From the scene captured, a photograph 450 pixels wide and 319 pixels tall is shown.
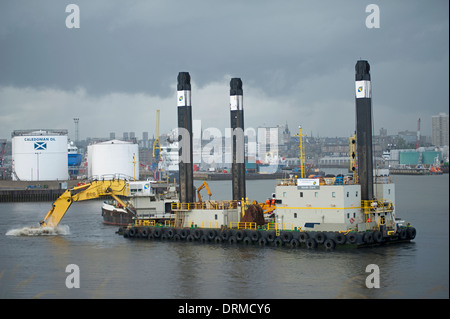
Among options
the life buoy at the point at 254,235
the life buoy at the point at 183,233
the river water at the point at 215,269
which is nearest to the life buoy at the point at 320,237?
the river water at the point at 215,269

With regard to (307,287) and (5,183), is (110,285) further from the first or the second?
(5,183)

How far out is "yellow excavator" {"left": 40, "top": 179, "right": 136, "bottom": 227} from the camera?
49312mm

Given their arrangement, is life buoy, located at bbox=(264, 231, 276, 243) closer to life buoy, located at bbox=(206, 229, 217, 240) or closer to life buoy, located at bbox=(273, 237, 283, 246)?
life buoy, located at bbox=(273, 237, 283, 246)

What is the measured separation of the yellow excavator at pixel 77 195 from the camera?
49312 mm

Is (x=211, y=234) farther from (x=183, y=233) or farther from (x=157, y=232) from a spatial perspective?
(x=157, y=232)

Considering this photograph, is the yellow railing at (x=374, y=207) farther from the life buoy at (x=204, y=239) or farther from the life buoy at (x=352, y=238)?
the life buoy at (x=204, y=239)

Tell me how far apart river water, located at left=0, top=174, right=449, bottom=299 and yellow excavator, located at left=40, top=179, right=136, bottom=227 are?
355 cm

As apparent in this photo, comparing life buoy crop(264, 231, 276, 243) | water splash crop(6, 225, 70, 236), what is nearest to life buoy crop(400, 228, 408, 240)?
life buoy crop(264, 231, 276, 243)

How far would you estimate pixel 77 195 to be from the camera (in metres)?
49.5

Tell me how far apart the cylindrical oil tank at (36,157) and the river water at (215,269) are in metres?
67.6
